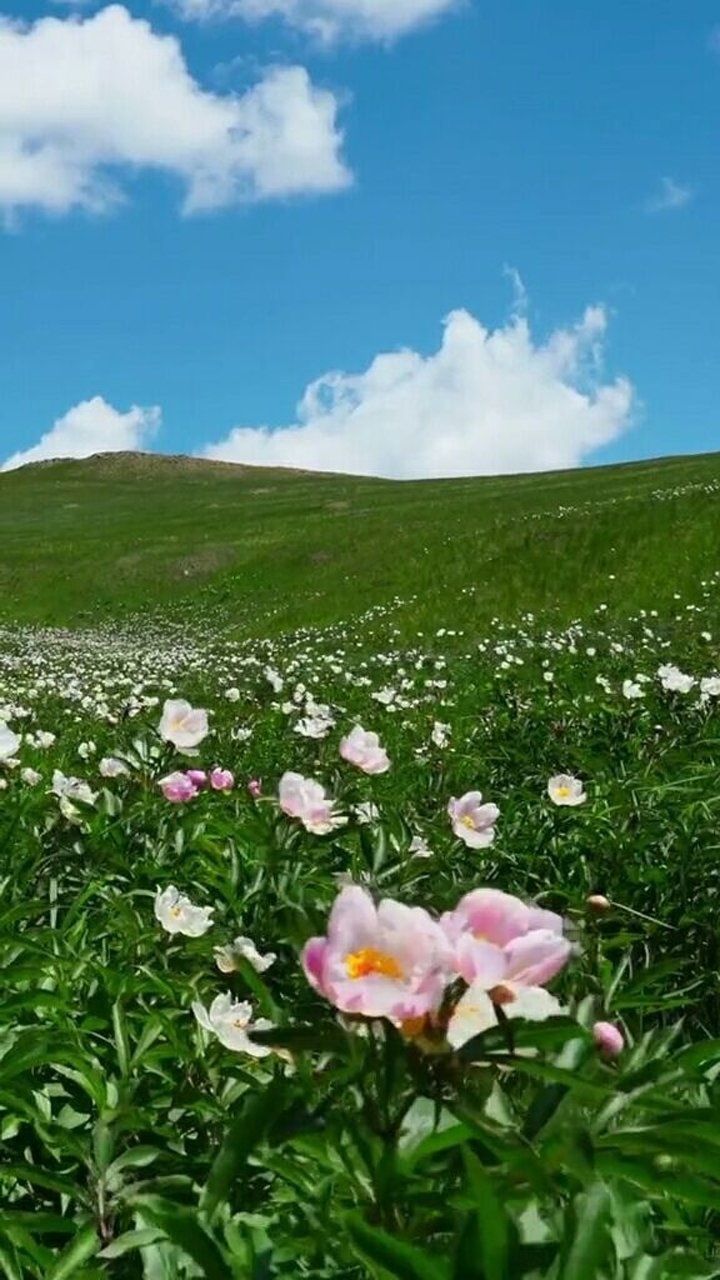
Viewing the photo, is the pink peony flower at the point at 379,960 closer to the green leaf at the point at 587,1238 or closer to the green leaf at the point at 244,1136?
the green leaf at the point at 244,1136

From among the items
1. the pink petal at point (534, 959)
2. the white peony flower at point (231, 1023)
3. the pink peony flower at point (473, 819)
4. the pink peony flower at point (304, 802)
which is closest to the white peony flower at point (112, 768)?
the pink peony flower at point (304, 802)

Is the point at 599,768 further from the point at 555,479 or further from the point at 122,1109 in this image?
the point at 555,479

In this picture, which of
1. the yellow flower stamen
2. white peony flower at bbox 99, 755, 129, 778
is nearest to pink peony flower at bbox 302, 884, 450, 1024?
the yellow flower stamen

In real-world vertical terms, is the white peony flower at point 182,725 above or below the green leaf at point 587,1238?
above

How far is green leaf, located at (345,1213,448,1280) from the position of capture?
3.70 feet

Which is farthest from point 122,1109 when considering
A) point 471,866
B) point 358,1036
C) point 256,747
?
point 256,747

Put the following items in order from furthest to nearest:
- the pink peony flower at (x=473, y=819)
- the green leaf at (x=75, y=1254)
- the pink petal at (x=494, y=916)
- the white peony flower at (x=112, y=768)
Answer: the white peony flower at (x=112, y=768)
the pink peony flower at (x=473, y=819)
the green leaf at (x=75, y=1254)
the pink petal at (x=494, y=916)

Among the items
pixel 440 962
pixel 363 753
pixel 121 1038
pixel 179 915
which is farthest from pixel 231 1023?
pixel 440 962

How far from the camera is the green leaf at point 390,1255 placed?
113cm

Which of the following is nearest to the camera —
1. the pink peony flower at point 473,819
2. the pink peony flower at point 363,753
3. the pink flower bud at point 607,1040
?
the pink flower bud at point 607,1040

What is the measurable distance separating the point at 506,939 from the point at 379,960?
154 millimetres

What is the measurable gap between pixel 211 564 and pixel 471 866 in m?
30.2

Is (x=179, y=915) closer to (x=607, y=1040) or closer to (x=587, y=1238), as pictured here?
(x=607, y=1040)

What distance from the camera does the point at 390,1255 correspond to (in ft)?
3.77
